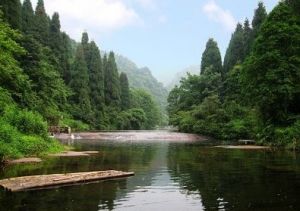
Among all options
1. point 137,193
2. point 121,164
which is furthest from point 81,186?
point 121,164

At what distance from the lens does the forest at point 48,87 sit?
116ft

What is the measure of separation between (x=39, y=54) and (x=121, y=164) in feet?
80.1

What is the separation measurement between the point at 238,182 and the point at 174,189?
3514mm

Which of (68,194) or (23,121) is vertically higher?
(23,121)

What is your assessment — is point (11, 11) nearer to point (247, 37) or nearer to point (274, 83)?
point (274, 83)

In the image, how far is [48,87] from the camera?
52.6 meters

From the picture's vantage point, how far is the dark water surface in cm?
1633

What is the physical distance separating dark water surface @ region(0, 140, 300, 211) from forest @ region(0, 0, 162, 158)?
8166 millimetres

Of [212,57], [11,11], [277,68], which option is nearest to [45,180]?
[277,68]

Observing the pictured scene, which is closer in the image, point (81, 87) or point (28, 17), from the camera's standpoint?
point (28, 17)

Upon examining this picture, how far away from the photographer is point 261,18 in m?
75.2

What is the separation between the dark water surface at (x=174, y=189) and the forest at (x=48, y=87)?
817cm

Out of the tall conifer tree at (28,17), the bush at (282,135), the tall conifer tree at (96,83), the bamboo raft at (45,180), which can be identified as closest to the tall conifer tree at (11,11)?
the tall conifer tree at (28,17)

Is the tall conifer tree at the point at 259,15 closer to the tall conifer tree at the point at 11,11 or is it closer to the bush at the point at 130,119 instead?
the tall conifer tree at the point at 11,11
